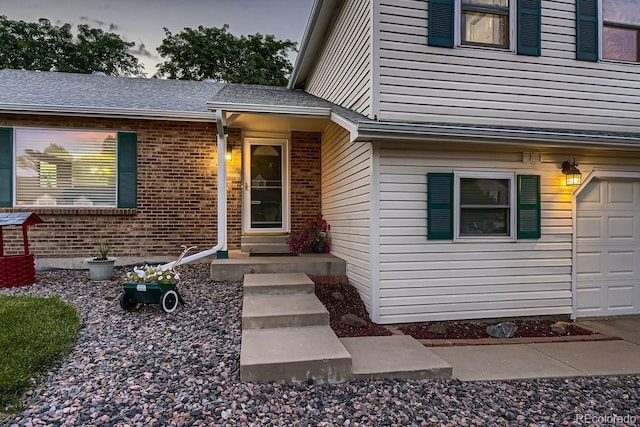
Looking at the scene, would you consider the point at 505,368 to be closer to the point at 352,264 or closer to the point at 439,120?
the point at 352,264

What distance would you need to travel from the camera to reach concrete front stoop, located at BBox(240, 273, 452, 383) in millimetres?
2898

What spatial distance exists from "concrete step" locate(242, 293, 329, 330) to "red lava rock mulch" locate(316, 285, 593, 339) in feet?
1.61

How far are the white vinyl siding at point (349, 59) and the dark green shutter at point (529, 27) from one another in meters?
2.11

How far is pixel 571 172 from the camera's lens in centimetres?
508

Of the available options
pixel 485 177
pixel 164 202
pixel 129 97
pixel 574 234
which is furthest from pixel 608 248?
pixel 129 97

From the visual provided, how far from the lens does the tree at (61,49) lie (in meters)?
17.6

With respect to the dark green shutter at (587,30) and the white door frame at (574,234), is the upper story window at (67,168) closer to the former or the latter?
the white door frame at (574,234)

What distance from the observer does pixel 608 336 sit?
4613 millimetres

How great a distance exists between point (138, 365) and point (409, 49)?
4.62 meters

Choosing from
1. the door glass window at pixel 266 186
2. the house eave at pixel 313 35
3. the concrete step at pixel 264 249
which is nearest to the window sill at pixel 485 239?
the concrete step at pixel 264 249

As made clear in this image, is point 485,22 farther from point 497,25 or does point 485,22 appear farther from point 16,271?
point 16,271

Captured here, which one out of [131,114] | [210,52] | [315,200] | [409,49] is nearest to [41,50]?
[210,52]

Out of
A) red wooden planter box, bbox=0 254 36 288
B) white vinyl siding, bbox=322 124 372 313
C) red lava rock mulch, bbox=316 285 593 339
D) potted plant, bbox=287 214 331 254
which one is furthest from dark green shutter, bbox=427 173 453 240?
red wooden planter box, bbox=0 254 36 288

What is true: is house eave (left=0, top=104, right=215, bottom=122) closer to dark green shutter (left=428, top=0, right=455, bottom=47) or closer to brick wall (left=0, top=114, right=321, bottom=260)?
brick wall (left=0, top=114, right=321, bottom=260)
